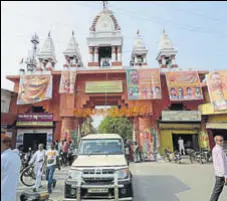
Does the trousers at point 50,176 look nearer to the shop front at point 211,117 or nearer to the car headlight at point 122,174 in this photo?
the car headlight at point 122,174

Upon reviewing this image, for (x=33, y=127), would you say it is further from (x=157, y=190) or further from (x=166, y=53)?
(x=166, y=53)

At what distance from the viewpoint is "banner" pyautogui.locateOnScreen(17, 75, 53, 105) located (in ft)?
56.5

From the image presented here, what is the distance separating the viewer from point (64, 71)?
1773 centimetres

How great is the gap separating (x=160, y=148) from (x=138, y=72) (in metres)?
6.61

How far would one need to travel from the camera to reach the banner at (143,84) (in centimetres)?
1673

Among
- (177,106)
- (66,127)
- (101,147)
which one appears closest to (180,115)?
(177,106)

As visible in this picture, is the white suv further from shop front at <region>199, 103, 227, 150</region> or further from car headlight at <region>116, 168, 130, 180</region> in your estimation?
shop front at <region>199, 103, 227, 150</region>

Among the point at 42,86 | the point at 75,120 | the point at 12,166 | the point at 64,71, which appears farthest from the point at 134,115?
the point at 12,166

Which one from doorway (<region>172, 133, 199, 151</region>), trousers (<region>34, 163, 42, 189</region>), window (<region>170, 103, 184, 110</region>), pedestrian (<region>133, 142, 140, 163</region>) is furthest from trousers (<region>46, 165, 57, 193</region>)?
window (<region>170, 103, 184, 110</region>)

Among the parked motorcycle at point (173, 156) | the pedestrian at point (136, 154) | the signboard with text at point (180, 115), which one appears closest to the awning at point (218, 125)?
the signboard with text at point (180, 115)

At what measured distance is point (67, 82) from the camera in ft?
57.0

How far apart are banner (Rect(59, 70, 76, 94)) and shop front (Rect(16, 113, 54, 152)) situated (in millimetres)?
2592

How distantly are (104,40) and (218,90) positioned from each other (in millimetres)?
13443

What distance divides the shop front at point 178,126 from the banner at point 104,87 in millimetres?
4388
